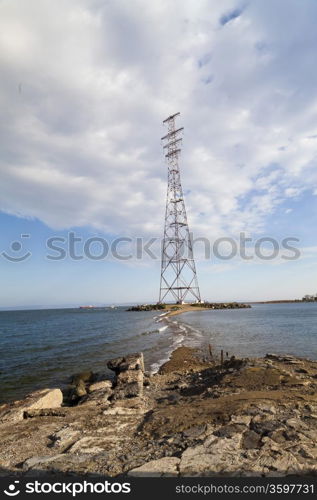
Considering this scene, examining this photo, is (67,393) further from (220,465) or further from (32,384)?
(220,465)

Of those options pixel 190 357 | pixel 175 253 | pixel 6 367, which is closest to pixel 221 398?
pixel 190 357

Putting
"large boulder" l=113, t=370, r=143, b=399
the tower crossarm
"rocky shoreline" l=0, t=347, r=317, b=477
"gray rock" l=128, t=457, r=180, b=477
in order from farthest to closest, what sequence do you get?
1. the tower crossarm
2. "large boulder" l=113, t=370, r=143, b=399
3. "rocky shoreline" l=0, t=347, r=317, b=477
4. "gray rock" l=128, t=457, r=180, b=477

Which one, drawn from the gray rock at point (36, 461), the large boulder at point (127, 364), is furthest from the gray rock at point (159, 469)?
the large boulder at point (127, 364)

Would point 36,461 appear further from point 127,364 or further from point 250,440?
point 127,364

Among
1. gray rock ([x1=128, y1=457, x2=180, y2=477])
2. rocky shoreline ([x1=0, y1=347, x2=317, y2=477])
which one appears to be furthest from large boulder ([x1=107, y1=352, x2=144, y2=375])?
gray rock ([x1=128, y1=457, x2=180, y2=477])

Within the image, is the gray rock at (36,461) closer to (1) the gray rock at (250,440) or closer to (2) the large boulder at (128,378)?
(1) the gray rock at (250,440)

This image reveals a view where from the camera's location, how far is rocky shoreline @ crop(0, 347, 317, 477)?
5.57 metres

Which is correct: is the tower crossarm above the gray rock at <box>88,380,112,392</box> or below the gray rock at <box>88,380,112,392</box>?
above

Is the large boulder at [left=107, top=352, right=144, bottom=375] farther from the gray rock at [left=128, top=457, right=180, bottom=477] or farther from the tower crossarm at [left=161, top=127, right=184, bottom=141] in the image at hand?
the tower crossarm at [left=161, top=127, right=184, bottom=141]

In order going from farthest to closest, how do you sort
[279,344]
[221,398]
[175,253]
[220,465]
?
[175,253]
[279,344]
[221,398]
[220,465]

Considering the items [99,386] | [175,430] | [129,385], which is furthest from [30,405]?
[175,430]

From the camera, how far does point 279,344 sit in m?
25.8

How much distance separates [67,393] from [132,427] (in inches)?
A: 290

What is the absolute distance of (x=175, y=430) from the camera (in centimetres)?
746
